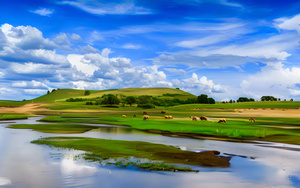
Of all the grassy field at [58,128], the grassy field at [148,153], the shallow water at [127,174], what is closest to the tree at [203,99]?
the grassy field at [58,128]

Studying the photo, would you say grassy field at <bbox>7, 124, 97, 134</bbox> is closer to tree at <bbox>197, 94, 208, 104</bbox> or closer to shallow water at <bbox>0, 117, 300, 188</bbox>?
shallow water at <bbox>0, 117, 300, 188</bbox>

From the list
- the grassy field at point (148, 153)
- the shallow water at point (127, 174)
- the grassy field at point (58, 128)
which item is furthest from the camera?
the grassy field at point (58, 128)

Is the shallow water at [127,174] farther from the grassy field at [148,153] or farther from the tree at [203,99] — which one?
the tree at [203,99]

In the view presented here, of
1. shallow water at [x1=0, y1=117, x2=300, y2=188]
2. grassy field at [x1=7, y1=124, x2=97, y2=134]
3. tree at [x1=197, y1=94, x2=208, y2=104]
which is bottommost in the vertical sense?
shallow water at [x1=0, y1=117, x2=300, y2=188]

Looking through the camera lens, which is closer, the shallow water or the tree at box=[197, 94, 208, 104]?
the shallow water

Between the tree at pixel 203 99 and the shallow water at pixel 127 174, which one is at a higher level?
the tree at pixel 203 99

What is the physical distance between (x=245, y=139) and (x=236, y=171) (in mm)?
18665

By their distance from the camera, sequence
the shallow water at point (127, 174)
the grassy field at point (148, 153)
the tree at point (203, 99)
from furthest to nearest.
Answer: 1. the tree at point (203, 99)
2. the grassy field at point (148, 153)
3. the shallow water at point (127, 174)

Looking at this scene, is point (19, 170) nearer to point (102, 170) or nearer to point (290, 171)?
point (102, 170)

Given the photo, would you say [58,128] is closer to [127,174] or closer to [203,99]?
[127,174]

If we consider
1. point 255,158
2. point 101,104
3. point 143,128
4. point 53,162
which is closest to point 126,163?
point 53,162

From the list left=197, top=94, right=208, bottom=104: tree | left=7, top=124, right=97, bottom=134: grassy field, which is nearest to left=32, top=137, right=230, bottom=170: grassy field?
left=7, top=124, right=97, bottom=134: grassy field

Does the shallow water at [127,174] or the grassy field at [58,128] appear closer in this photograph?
the shallow water at [127,174]

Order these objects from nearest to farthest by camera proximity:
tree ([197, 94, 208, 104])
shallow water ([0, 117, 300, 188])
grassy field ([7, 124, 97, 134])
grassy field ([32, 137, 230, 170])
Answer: shallow water ([0, 117, 300, 188]) → grassy field ([32, 137, 230, 170]) → grassy field ([7, 124, 97, 134]) → tree ([197, 94, 208, 104])
